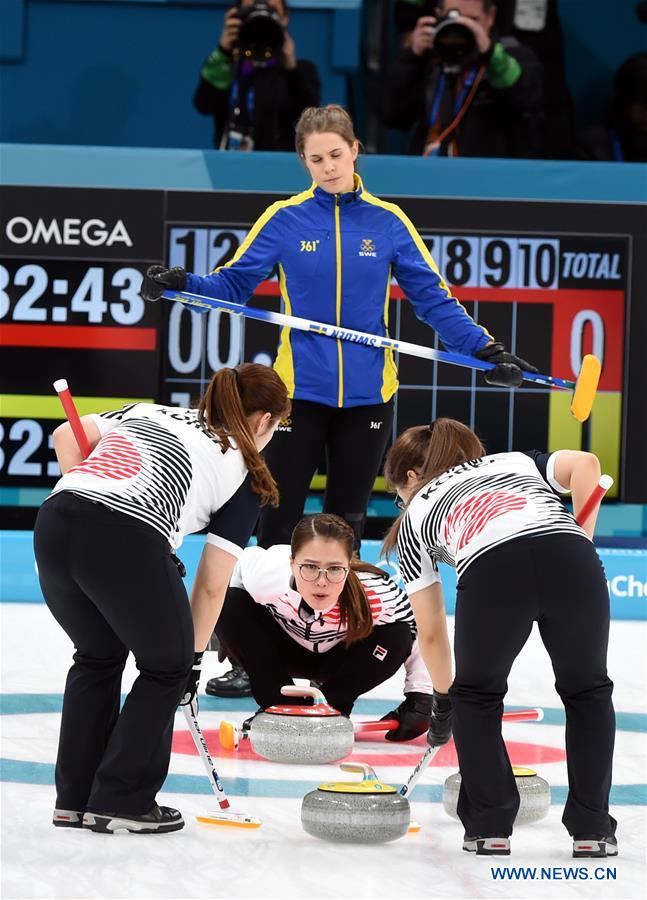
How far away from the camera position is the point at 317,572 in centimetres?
313

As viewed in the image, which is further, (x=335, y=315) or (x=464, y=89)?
(x=464, y=89)

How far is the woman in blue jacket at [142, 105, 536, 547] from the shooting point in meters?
3.80

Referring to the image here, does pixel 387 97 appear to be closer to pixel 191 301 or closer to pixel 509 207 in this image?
pixel 509 207

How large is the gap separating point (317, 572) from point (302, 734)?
0.39 metres

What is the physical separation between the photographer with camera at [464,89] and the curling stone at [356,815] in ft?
13.5

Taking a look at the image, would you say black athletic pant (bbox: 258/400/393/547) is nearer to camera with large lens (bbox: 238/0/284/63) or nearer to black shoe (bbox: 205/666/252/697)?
black shoe (bbox: 205/666/252/697)

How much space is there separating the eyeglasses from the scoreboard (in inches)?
101

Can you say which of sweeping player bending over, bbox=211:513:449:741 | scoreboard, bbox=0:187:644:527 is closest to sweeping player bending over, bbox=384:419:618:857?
sweeping player bending over, bbox=211:513:449:741

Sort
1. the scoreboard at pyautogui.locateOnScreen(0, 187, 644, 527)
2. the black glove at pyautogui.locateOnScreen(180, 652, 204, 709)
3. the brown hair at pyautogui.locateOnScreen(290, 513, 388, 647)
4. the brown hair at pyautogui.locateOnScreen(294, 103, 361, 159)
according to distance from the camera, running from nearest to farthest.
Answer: the black glove at pyautogui.locateOnScreen(180, 652, 204, 709), the brown hair at pyautogui.locateOnScreen(290, 513, 388, 647), the brown hair at pyautogui.locateOnScreen(294, 103, 361, 159), the scoreboard at pyautogui.locateOnScreen(0, 187, 644, 527)

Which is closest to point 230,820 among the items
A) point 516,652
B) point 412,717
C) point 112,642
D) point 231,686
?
point 112,642

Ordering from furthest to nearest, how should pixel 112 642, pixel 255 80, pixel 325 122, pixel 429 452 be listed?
1. pixel 255 80
2. pixel 325 122
3. pixel 429 452
4. pixel 112 642

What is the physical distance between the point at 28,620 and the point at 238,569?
1.67 meters

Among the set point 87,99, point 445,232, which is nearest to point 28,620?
point 445,232

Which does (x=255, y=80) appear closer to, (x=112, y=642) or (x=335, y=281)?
(x=335, y=281)
